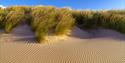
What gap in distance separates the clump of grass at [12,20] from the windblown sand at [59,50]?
1.57ft

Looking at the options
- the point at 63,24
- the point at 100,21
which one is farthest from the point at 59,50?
the point at 100,21

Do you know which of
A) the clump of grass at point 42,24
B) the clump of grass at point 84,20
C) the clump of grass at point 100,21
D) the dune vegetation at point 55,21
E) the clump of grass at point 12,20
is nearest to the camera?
the clump of grass at point 42,24

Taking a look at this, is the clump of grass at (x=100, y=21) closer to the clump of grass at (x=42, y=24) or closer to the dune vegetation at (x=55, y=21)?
the dune vegetation at (x=55, y=21)

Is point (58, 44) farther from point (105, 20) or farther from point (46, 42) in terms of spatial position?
point (105, 20)

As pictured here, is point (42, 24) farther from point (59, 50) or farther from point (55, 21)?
point (59, 50)

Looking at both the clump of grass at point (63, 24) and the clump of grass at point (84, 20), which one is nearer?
the clump of grass at point (63, 24)

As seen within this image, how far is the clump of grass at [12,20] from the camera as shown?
33.9 ft

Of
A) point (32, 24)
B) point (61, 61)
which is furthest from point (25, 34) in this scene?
point (61, 61)

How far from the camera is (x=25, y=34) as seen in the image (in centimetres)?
988

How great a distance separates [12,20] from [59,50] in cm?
420

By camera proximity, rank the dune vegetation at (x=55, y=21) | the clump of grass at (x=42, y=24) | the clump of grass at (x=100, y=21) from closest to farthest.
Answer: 1. the clump of grass at (x=42, y=24)
2. the dune vegetation at (x=55, y=21)
3. the clump of grass at (x=100, y=21)

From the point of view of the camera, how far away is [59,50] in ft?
25.5

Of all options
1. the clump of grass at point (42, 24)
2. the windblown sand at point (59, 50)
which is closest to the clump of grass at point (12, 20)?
the windblown sand at point (59, 50)

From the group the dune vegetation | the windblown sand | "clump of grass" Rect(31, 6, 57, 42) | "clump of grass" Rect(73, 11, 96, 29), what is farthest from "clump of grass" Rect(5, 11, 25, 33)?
"clump of grass" Rect(73, 11, 96, 29)
